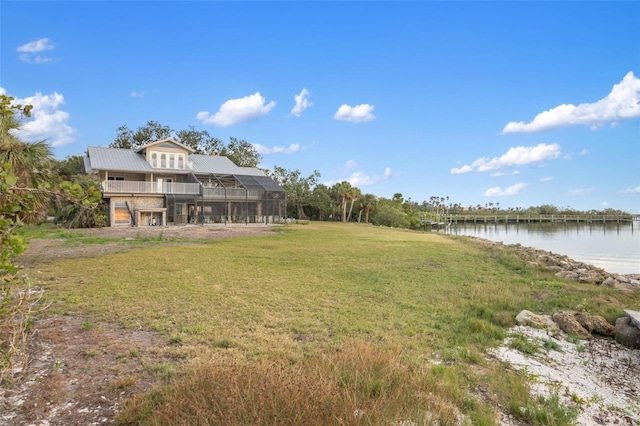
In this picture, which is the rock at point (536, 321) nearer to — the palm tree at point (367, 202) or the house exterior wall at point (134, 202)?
the house exterior wall at point (134, 202)

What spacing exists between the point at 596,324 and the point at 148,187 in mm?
32166

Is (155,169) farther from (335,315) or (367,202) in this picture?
(335,315)

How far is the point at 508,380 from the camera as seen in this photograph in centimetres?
454

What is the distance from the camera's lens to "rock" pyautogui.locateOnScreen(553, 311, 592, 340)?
6625 mm

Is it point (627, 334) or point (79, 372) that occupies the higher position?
point (79, 372)

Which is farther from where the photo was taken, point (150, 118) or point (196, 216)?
point (150, 118)

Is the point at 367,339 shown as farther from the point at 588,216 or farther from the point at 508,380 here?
the point at 588,216

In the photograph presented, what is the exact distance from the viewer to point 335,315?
694 centimetres

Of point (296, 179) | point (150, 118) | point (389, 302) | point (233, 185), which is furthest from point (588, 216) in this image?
point (389, 302)

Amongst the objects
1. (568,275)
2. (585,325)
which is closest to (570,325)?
(585,325)

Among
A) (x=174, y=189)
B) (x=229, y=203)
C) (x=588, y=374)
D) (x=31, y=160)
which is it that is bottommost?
(x=588, y=374)

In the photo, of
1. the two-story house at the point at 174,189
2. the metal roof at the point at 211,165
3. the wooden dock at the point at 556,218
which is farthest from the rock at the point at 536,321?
the wooden dock at the point at 556,218

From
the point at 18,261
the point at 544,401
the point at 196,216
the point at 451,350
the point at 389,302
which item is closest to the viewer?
the point at 544,401

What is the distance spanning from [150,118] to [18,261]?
4135 cm
